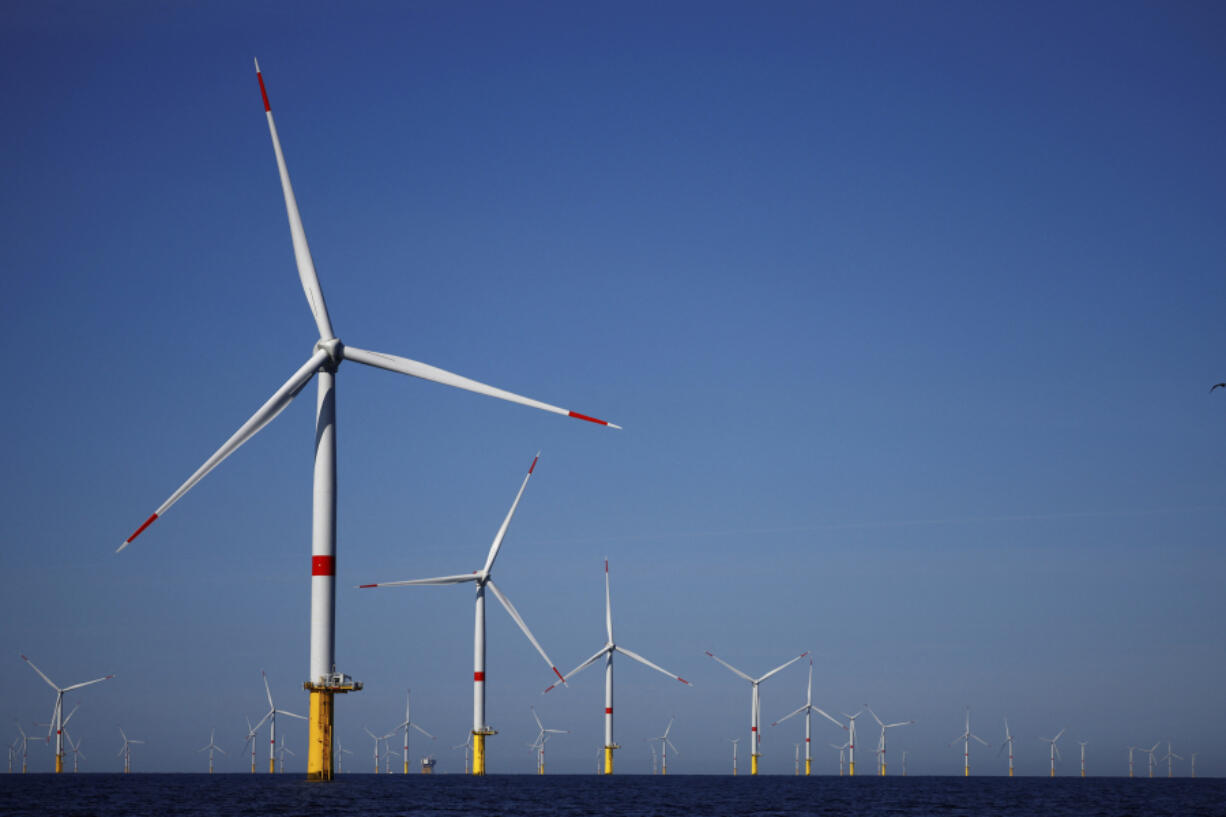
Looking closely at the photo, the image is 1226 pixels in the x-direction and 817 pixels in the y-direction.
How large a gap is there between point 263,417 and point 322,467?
16.1 ft

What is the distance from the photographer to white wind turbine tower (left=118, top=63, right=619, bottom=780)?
73.3 meters

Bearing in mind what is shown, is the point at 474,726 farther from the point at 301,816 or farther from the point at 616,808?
the point at 301,816

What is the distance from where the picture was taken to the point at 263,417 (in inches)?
3022

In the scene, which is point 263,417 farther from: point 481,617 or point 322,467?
point 481,617

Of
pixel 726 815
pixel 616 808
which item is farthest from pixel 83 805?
pixel 726 815

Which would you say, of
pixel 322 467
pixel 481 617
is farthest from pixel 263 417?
pixel 481 617

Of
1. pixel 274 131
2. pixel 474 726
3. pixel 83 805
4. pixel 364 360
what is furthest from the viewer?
pixel 474 726

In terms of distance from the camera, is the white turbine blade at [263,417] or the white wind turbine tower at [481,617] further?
the white wind turbine tower at [481,617]

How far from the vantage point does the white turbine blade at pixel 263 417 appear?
232 ft

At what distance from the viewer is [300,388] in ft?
262

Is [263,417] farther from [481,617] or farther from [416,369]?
[481,617]

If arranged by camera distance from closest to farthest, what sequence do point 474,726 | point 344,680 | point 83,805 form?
point 344,680 → point 83,805 → point 474,726

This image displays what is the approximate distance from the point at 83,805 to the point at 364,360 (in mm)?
42000

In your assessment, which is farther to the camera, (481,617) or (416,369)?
(481,617)
